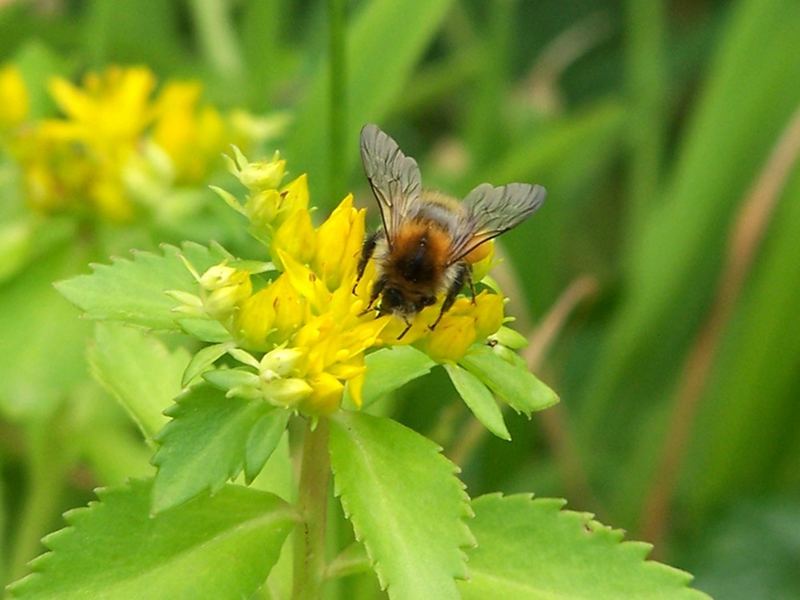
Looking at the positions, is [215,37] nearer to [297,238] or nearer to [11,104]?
[11,104]

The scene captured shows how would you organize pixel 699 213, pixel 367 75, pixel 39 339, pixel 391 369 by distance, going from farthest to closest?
pixel 699 213
pixel 367 75
pixel 39 339
pixel 391 369

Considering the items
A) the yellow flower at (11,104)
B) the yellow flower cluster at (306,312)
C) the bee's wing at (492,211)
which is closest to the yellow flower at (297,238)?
the yellow flower cluster at (306,312)

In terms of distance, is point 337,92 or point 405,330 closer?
point 405,330

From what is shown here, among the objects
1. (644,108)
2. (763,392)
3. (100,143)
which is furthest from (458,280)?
(644,108)

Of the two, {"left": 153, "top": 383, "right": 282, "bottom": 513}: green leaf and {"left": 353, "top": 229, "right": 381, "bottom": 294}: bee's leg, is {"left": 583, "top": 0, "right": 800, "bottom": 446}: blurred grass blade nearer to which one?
{"left": 353, "top": 229, "right": 381, "bottom": 294}: bee's leg

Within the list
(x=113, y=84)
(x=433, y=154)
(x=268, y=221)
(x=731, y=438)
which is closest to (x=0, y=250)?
(x=113, y=84)

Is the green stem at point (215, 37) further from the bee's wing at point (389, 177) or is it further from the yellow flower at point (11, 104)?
the bee's wing at point (389, 177)
